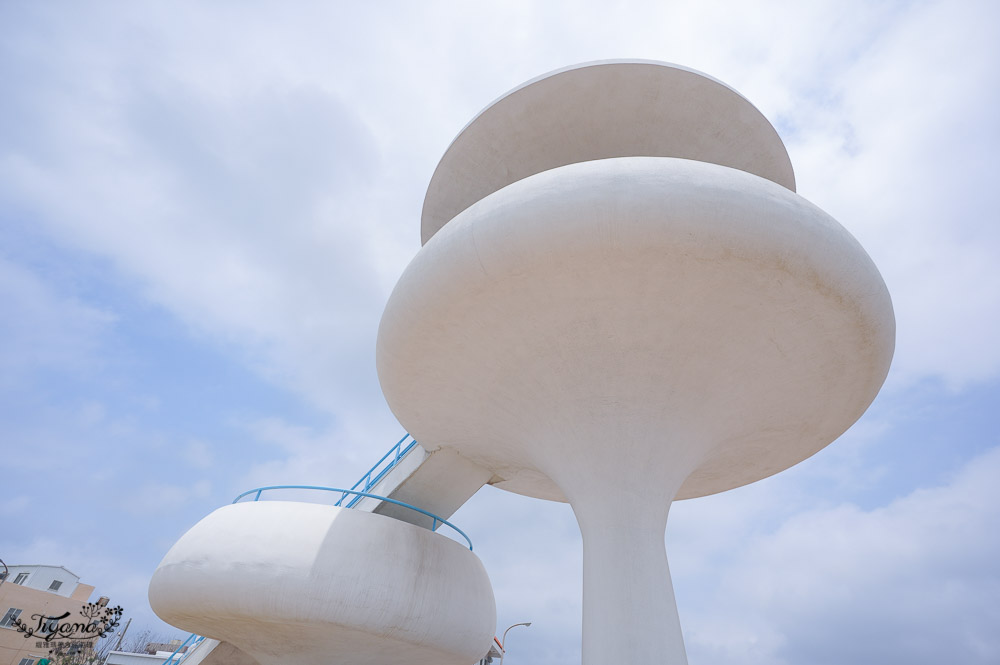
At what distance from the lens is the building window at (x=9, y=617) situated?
118 ft

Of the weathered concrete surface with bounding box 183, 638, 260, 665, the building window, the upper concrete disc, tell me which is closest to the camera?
the upper concrete disc

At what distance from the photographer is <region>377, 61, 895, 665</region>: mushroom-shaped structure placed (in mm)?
8977

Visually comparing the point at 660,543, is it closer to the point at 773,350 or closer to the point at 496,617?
the point at 773,350

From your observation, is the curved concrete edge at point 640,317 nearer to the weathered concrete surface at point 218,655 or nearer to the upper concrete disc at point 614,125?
the upper concrete disc at point 614,125

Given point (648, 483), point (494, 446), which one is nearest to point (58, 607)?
point (494, 446)

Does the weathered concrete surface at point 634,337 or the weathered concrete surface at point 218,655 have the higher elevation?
the weathered concrete surface at point 634,337

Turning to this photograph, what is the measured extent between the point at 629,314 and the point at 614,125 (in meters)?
4.47

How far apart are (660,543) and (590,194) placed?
20.4 ft

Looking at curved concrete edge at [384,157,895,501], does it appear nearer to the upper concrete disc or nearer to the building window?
the upper concrete disc

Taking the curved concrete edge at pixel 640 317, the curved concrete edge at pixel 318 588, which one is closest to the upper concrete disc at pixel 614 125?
the curved concrete edge at pixel 640 317

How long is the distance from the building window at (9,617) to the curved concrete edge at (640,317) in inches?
1531

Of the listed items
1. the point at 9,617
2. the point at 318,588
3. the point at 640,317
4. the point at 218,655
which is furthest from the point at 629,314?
the point at 9,617

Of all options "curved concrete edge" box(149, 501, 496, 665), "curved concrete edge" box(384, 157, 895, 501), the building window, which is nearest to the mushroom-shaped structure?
"curved concrete edge" box(384, 157, 895, 501)

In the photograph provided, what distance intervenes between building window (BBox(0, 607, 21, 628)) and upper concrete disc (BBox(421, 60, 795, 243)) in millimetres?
41932
